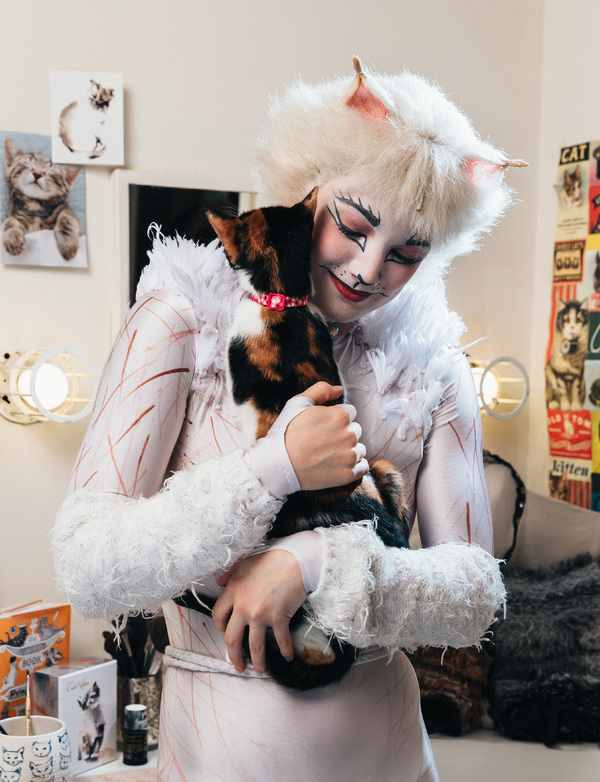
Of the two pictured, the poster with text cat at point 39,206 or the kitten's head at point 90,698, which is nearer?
the kitten's head at point 90,698

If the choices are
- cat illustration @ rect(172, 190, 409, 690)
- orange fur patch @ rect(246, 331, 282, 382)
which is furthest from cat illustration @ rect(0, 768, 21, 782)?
orange fur patch @ rect(246, 331, 282, 382)

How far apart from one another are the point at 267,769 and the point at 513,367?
1.95 m

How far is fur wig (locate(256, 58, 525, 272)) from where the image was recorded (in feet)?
2.71

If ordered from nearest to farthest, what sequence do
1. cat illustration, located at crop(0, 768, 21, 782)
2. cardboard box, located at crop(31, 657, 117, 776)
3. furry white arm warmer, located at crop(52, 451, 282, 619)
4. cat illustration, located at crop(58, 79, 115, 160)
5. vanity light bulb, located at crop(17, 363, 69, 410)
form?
furry white arm warmer, located at crop(52, 451, 282, 619) → cat illustration, located at crop(0, 768, 21, 782) → cardboard box, located at crop(31, 657, 117, 776) → vanity light bulb, located at crop(17, 363, 69, 410) → cat illustration, located at crop(58, 79, 115, 160)

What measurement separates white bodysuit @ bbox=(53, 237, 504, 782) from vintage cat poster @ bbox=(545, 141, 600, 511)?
1.60 m

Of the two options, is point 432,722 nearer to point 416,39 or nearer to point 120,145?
point 120,145

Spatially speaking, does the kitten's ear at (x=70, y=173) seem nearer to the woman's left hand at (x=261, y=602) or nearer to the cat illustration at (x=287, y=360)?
the cat illustration at (x=287, y=360)

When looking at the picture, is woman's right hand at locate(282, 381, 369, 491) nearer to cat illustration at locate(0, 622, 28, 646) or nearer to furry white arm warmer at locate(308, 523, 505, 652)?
furry white arm warmer at locate(308, 523, 505, 652)

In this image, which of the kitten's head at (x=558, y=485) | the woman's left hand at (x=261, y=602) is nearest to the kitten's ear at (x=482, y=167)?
the woman's left hand at (x=261, y=602)

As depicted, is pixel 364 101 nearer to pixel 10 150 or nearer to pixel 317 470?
pixel 317 470

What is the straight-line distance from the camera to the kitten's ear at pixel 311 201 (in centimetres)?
84

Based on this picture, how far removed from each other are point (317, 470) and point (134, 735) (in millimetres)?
1305

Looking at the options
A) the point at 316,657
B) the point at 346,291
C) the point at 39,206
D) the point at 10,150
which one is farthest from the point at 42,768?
the point at 10,150

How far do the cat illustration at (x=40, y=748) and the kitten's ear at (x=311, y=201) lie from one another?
3.66 feet
